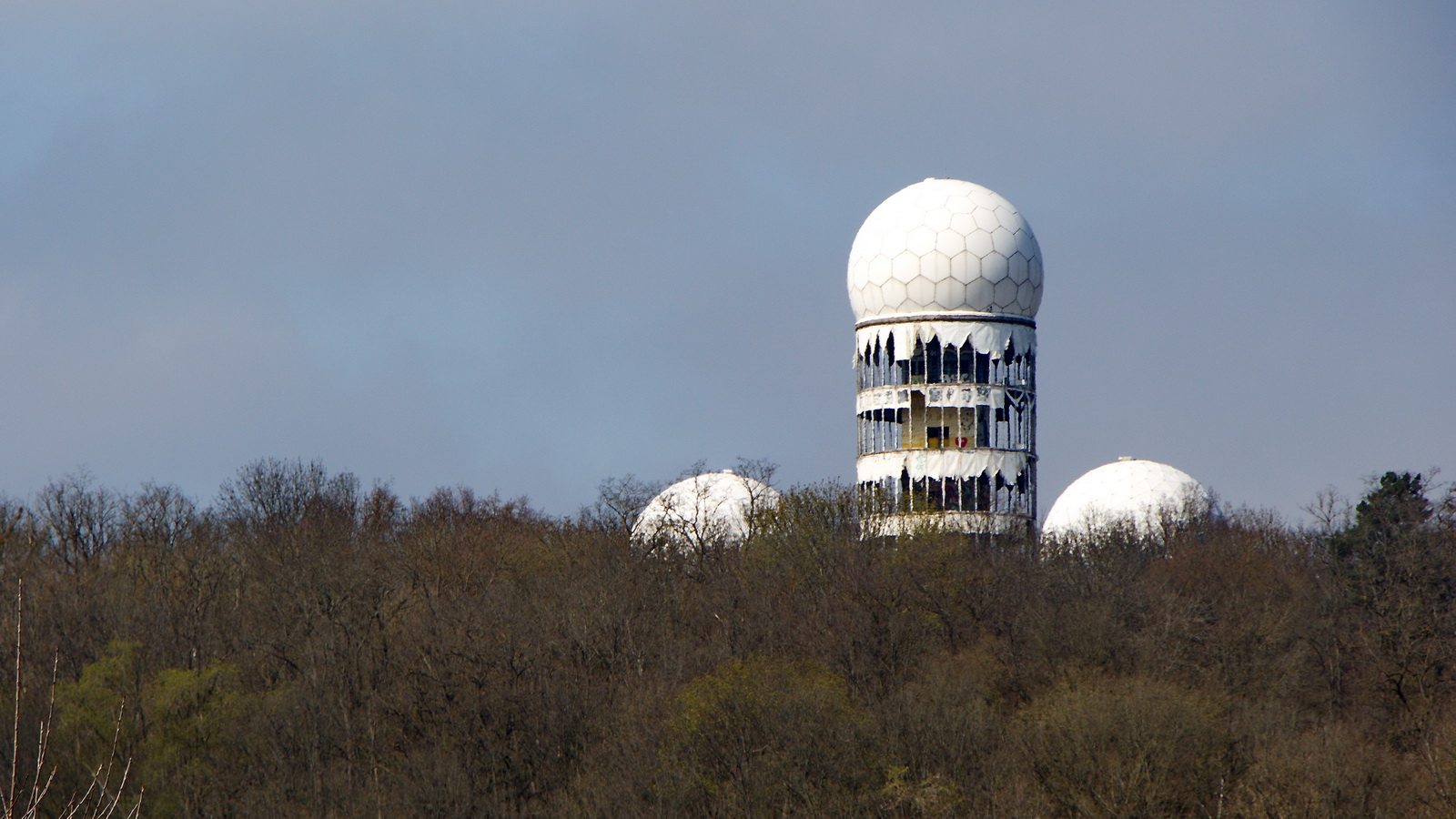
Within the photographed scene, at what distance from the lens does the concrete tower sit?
153 ft

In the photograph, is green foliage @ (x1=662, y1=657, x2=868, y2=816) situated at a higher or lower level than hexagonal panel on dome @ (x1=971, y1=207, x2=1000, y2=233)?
lower

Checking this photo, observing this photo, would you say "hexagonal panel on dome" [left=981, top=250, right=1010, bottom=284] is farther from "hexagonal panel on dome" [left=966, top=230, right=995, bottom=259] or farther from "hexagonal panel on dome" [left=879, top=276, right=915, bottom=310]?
"hexagonal panel on dome" [left=879, top=276, right=915, bottom=310]

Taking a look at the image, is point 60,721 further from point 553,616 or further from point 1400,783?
point 1400,783

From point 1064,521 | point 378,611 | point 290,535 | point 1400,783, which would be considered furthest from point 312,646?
point 1064,521

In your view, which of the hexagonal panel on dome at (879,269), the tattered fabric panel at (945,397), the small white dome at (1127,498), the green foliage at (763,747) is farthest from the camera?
the small white dome at (1127,498)

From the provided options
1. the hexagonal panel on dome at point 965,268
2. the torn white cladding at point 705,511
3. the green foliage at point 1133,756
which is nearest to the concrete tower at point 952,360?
the hexagonal panel on dome at point 965,268

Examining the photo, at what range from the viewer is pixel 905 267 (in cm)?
4709

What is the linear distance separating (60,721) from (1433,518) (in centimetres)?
3310

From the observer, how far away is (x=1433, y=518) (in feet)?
154

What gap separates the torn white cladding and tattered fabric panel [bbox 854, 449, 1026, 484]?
332cm

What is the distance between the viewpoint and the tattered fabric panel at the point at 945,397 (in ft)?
153

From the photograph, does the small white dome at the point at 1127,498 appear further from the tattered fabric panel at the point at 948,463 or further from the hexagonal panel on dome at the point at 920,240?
the hexagonal panel on dome at the point at 920,240

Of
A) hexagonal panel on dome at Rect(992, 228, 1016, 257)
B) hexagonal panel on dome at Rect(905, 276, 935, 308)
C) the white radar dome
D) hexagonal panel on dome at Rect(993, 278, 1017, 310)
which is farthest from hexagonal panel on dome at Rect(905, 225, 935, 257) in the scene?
hexagonal panel on dome at Rect(993, 278, 1017, 310)

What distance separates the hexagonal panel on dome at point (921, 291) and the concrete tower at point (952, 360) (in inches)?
1.5
